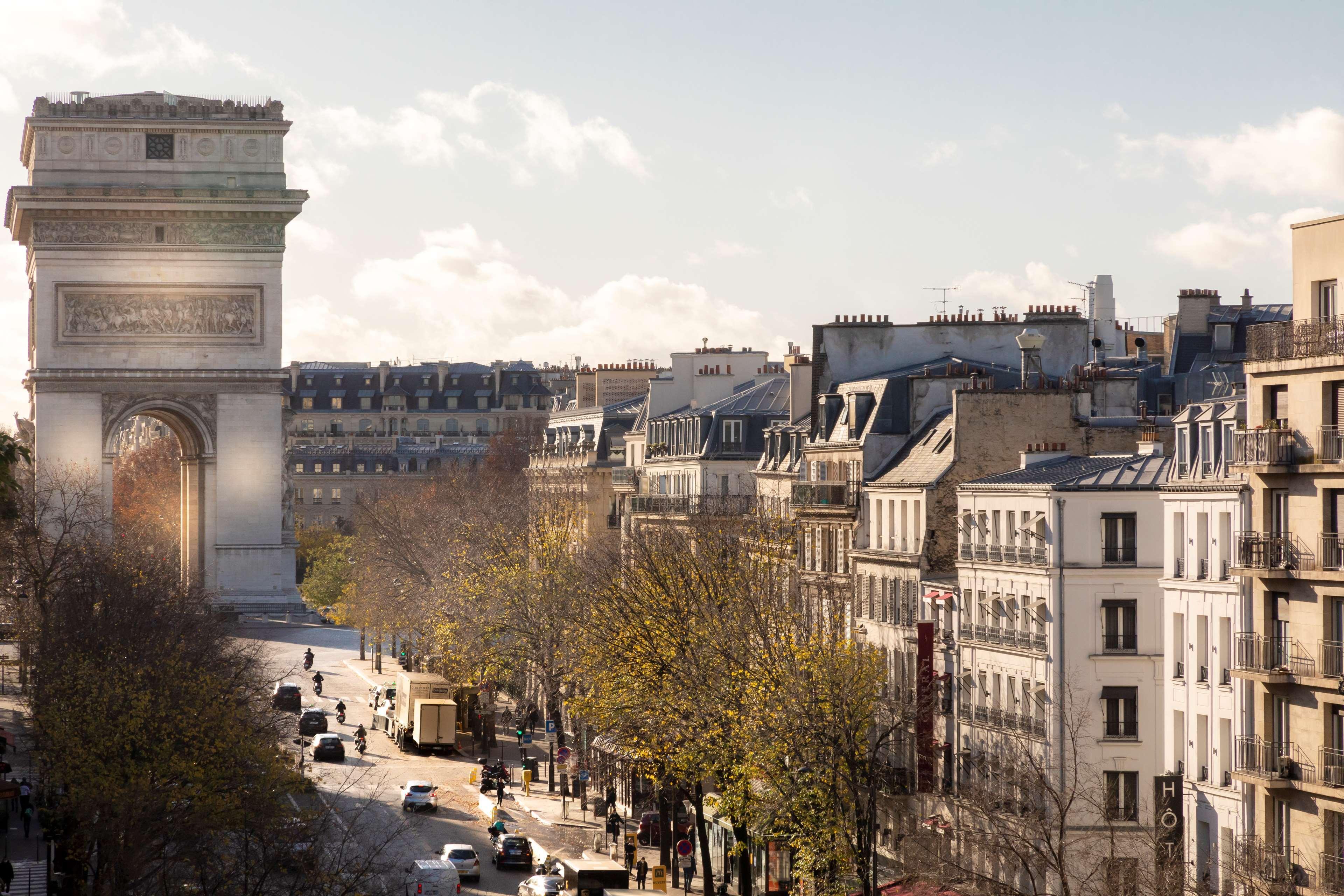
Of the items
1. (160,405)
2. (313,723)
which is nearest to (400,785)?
(313,723)

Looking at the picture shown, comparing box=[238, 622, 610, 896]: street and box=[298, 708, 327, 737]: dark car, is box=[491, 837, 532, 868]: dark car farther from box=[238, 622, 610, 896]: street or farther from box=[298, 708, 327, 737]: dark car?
box=[298, 708, 327, 737]: dark car

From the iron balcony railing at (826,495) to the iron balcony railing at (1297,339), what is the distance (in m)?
16.7

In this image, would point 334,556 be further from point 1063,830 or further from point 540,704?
point 1063,830

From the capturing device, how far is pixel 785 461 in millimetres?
49406

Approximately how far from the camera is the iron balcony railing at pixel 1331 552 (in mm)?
23500

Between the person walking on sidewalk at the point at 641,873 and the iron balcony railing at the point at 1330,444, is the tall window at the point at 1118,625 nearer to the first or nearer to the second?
the iron balcony railing at the point at 1330,444

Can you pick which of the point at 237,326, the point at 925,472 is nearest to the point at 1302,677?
the point at 925,472

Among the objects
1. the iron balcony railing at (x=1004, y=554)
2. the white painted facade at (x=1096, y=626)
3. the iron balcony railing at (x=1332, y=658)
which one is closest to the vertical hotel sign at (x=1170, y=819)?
the white painted facade at (x=1096, y=626)

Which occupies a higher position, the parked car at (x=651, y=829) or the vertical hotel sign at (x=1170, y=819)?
the vertical hotel sign at (x=1170, y=819)

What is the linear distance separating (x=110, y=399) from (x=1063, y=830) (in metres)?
56.5

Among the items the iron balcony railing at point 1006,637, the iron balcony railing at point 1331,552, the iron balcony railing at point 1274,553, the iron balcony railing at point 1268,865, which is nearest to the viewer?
the iron balcony railing at point 1268,865

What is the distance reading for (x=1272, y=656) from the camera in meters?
24.5

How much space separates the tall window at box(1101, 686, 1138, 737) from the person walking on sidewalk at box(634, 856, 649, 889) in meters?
11.0

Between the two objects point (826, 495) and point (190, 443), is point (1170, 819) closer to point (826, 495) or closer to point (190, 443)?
point (826, 495)
